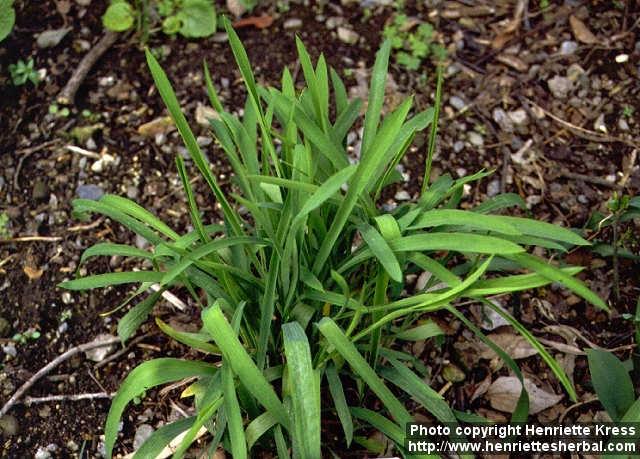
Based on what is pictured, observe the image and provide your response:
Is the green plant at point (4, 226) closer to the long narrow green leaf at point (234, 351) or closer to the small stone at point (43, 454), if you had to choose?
the small stone at point (43, 454)

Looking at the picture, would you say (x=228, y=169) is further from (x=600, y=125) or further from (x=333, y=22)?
(x=600, y=125)

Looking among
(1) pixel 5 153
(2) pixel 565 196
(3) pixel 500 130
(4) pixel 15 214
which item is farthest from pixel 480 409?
(1) pixel 5 153

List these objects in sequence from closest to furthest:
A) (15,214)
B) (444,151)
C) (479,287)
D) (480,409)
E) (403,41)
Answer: (479,287) → (480,409) → (15,214) → (444,151) → (403,41)

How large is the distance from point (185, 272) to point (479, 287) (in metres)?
0.60

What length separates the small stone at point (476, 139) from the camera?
7.32 feet

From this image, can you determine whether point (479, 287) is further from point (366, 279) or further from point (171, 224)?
point (171, 224)

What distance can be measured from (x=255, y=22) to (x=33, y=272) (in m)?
1.15

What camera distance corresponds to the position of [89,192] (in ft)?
6.88

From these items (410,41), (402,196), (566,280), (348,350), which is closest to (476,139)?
(402,196)

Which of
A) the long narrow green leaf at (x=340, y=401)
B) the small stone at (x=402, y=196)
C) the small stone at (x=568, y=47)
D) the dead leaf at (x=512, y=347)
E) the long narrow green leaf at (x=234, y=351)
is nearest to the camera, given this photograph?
the long narrow green leaf at (x=234, y=351)

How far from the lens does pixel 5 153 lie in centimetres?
217

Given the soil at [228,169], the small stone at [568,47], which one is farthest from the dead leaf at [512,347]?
the small stone at [568,47]

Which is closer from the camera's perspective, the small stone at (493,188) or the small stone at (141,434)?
the small stone at (141,434)

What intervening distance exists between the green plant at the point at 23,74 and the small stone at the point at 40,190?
386 mm
